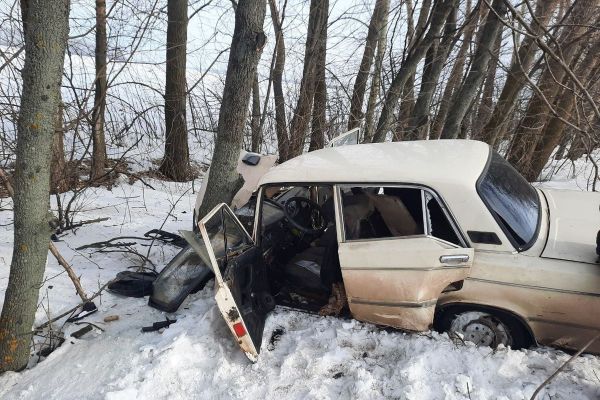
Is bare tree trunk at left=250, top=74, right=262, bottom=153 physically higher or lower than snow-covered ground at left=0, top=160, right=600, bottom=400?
higher

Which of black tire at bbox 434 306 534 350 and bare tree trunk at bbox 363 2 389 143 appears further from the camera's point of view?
bare tree trunk at bbox 363 2 389 143

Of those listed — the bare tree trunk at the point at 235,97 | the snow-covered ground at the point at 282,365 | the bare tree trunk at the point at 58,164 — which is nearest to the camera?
the snow-covered ground at the point at 282,365

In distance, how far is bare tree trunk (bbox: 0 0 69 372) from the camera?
2.25 meters

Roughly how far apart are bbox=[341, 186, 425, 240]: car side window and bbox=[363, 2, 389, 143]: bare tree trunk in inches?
173

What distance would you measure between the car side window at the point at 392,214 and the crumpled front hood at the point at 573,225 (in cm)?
65

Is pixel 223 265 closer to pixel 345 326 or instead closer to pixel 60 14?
pixel 345 326

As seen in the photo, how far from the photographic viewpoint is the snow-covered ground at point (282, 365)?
2.54 metres

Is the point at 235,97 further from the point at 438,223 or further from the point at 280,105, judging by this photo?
the point at 280,105

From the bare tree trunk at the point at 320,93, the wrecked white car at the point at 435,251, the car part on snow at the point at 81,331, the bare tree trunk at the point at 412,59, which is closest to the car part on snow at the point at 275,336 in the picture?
the wrecked white car at the point at 435,251

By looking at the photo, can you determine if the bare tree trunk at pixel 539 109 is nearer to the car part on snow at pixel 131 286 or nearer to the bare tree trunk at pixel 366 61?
the bare tree trunk at pixel 366 61

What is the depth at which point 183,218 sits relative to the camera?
602 cm

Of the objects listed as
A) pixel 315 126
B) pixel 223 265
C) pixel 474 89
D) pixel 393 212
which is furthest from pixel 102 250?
pixel 474 89

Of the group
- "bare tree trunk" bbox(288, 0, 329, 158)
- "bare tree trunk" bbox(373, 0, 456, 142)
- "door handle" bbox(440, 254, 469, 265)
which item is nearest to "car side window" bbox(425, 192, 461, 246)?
"door handle" bbox(440, 254, 469, 265)

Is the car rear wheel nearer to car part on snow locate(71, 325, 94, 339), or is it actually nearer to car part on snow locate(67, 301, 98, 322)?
car part on snow locate(71, 325, 94, 339)
